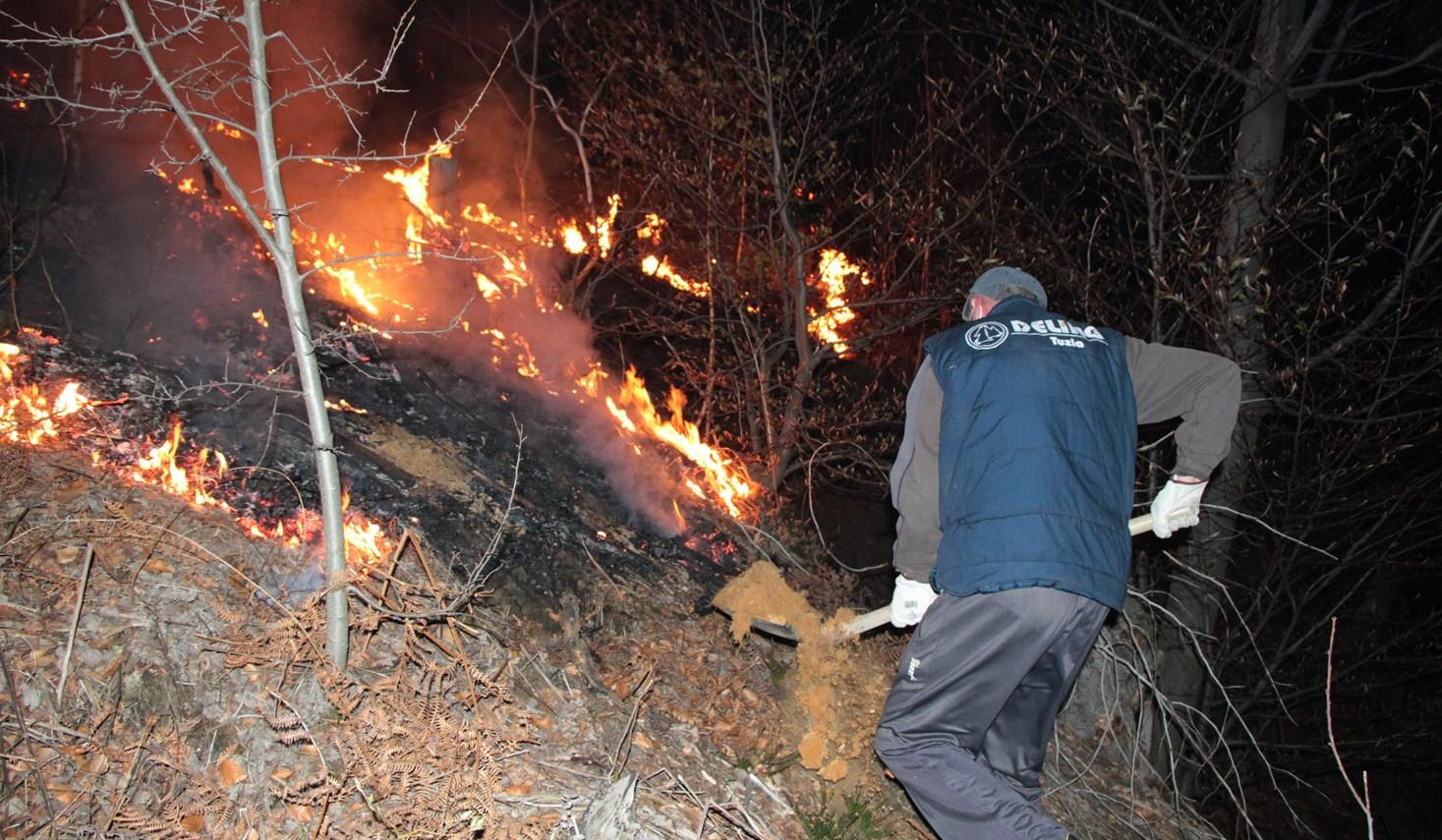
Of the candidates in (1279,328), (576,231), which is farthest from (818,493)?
(1279,328)

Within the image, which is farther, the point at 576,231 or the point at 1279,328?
the point at 576,231

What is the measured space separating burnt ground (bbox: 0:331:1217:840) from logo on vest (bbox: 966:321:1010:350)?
234 cm

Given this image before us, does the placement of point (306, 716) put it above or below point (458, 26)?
below

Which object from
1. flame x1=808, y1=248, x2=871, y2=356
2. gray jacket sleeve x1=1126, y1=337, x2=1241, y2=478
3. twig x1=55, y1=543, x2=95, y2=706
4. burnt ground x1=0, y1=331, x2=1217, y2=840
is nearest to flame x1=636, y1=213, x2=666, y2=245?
flame x1=808, y1=248, x2=871, y2=356

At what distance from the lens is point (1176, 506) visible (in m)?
4.01

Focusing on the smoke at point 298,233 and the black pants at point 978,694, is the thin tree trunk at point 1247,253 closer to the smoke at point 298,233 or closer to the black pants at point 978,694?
the black pants at point 978,694

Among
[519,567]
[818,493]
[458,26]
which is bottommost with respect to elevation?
[818,493]

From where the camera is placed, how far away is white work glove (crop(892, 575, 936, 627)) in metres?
3.95

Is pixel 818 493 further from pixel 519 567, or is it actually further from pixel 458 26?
pixel 458 26

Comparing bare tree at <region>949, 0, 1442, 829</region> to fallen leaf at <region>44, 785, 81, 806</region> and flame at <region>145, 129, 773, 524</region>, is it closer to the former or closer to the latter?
flame at <region>145, 129, 773, 524</region>

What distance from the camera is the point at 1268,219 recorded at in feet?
20.2

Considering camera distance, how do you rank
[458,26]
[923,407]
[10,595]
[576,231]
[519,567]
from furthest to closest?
[458,26] < [576,231] < [519,567] < [923,407] < [10,595]

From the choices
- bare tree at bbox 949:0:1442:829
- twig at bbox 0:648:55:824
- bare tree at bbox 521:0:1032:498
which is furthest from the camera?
bare tree at bbox 521:0:1032:498

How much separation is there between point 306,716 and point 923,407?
3.04 m
